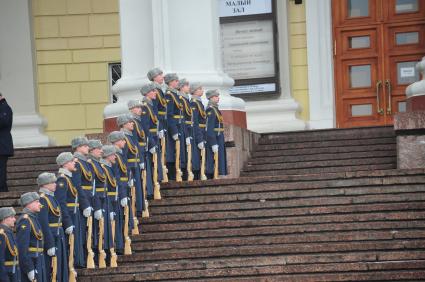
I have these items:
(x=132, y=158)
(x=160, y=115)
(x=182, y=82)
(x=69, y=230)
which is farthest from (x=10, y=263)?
(x=182, y=82)

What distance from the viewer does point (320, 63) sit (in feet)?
92.3

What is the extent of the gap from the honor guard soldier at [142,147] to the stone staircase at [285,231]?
24cm

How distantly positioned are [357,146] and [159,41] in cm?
315

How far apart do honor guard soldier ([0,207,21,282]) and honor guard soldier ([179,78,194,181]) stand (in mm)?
4724

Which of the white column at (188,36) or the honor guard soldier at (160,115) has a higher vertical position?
the white column at (188,36)

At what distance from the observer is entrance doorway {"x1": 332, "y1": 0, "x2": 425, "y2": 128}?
27422 millimetres

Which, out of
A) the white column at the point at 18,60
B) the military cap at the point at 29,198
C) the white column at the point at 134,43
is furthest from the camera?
the white column at the point at 18,60

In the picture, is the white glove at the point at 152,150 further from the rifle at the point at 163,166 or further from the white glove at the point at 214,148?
the white glove at the point at 214,148

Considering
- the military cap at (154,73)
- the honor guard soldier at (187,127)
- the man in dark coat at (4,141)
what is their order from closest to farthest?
the man in dark coat at (4,141) < the military cap at (154,73) < the honor guard soldier at (187,127)

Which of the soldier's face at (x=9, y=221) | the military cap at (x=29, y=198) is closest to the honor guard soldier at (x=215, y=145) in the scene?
the military cap at (x=29, y=198)

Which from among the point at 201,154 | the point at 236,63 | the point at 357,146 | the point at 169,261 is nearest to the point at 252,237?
the point at 169,261

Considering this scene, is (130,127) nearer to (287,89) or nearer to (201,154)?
(201,154)

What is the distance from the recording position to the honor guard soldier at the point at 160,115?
2198 centimetres

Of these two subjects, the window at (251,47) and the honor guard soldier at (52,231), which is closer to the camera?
the honor guard soldier at (52,231)
